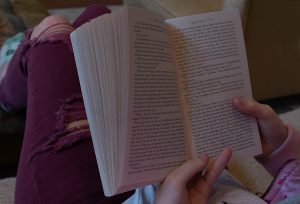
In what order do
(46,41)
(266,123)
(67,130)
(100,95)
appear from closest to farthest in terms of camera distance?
(100,95) → (266,123) → (67,130) → (46,41)

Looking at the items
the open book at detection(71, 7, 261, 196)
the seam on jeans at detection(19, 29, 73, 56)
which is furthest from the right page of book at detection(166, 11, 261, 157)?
the seam on jeans at detection(19, 29, 73, 56)

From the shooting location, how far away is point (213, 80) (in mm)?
534

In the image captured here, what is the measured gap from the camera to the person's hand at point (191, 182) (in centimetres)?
49

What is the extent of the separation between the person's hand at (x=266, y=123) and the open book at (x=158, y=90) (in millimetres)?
11

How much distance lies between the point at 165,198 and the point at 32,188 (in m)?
0.23

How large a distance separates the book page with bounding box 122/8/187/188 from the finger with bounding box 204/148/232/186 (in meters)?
0.04

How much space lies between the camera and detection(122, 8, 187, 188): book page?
48 centimetres

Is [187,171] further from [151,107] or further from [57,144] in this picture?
[57,144]

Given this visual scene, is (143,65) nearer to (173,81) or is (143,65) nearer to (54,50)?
(173,81)

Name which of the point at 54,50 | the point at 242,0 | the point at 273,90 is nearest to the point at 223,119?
the point at 54,50

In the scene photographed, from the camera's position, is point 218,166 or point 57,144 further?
point 57,144

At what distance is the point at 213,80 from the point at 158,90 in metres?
0.08

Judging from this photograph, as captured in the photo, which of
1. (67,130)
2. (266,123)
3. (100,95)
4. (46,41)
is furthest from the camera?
(46,41)

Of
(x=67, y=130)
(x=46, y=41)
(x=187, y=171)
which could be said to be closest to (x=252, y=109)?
(x=187, y=171)
